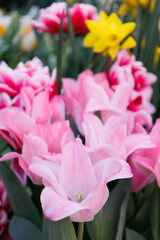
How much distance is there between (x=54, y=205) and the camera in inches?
9.8

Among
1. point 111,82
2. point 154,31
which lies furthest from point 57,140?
point 154,31

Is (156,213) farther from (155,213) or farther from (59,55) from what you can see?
(59,55)

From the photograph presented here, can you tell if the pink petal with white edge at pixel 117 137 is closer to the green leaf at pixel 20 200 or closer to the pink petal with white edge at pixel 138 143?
the pink petal with white edge at pixel 138 143

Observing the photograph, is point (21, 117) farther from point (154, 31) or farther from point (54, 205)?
point (154, 31)

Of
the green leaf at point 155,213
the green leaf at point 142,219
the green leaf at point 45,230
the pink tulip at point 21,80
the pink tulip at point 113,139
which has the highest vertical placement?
the pink tulip at point 21,80

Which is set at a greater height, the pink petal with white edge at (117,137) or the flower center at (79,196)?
the pink petal with white edge at (117,137)

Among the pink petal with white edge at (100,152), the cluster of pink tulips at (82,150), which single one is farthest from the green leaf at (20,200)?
the pink petal with white edge at (100,152)

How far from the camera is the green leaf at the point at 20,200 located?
0.38 m

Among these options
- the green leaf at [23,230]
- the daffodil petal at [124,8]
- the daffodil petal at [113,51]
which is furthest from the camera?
the daffodil petal at [124,8]

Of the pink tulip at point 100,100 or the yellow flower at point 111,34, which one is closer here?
the pink tulip at point 100,100

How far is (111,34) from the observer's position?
51cm

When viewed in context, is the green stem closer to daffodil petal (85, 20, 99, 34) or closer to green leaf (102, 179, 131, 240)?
green leaf (102, 179, 131, 240)

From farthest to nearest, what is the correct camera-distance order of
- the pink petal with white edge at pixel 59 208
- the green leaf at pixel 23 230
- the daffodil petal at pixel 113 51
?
the daffodil petal at pixel 113 51 → the green leaf at pixel 23 230 → the pink petal with white edge at pixel 59 208

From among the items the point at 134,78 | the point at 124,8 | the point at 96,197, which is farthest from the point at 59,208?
the point at 124,8
